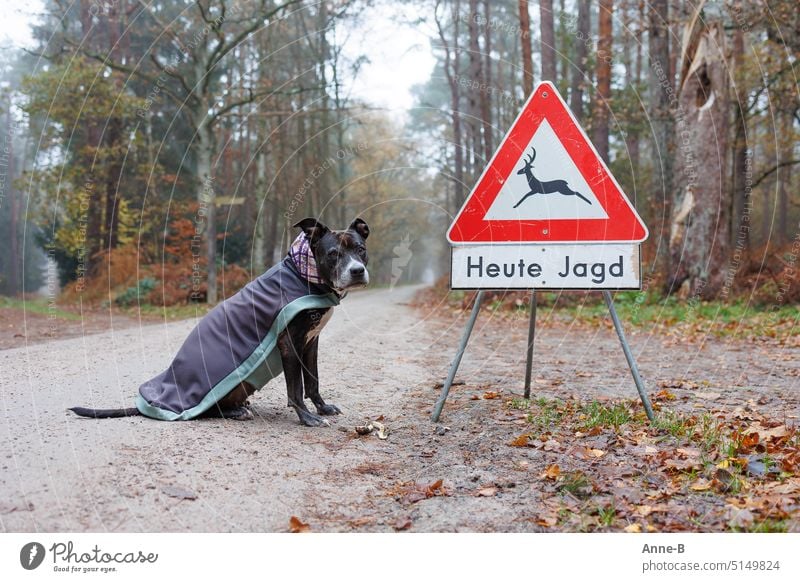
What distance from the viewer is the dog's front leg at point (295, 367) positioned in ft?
15.9

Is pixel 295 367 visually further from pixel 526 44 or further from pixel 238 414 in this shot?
pixel 526 44

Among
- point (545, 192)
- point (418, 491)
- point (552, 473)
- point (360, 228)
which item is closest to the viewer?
point (418, 491)

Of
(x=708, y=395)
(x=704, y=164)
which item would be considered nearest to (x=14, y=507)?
(x=708, y=395)

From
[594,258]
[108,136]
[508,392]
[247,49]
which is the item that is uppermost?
[247,49]

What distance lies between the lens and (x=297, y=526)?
2941mm

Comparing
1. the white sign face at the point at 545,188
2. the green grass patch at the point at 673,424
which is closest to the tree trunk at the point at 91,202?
the white sign face at the point at 545,188

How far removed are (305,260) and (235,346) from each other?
2.64 feet

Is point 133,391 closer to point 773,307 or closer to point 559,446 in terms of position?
point 559,446

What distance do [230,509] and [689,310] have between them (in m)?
11.5

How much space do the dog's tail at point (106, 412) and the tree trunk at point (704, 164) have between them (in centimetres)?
1278

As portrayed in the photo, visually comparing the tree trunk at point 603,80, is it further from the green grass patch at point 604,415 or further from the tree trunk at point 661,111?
the green grass patch at point 604,415

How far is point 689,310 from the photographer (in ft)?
41.7

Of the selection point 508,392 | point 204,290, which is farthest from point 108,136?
point 508,392
